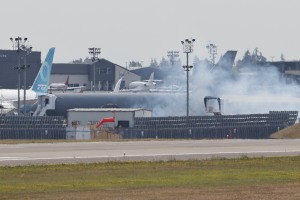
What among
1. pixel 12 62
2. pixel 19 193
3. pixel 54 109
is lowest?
pixel 19 193

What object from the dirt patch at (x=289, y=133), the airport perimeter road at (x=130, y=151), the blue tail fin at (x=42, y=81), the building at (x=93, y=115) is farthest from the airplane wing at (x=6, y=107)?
the airport perimeter road at (x=130, y=151)

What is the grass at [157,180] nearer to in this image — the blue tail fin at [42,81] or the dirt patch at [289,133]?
the dirt patch at [289,133]

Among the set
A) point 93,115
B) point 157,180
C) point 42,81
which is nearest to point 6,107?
point 42,81

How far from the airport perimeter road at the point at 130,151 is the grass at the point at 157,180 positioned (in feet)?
12.4

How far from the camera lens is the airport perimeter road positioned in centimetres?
4925

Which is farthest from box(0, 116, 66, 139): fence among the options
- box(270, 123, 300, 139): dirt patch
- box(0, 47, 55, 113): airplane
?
box(0, 47, 55, 113): airplane

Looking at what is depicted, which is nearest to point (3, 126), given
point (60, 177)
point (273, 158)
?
point (273, 158)

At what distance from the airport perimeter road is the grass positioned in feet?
12.4

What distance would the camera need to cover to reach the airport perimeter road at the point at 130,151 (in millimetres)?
49250

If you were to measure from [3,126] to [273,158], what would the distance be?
127 feet

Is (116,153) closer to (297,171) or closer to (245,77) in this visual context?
(297,171)

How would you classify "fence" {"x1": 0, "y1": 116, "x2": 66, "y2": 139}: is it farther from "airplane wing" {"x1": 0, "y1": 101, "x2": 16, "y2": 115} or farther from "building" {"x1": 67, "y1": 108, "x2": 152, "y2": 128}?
"airplane wing" {"x1": 0, "y1": 101, "x2": 16, "y2": 115}

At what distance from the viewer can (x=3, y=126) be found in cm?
8306

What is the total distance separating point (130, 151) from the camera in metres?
55.5
